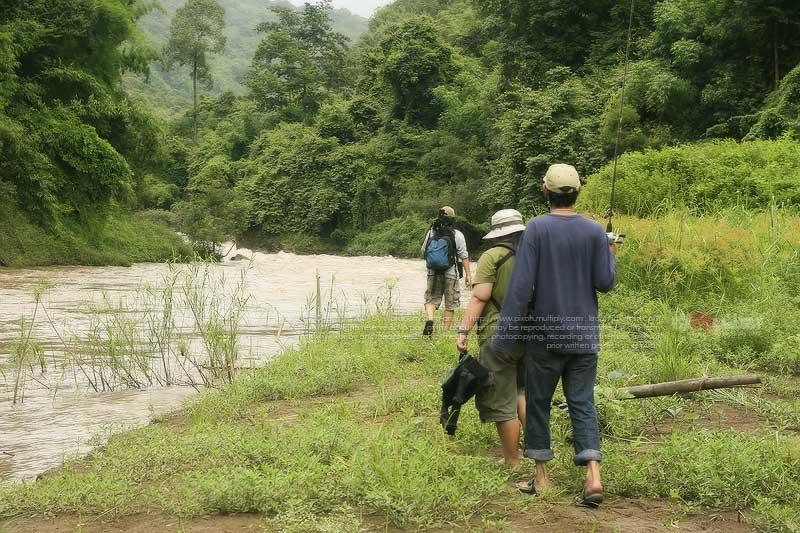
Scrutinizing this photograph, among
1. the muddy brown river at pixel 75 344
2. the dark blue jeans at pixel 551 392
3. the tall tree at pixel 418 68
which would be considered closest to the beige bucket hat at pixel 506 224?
the dark blue jeans at pixel 551 392

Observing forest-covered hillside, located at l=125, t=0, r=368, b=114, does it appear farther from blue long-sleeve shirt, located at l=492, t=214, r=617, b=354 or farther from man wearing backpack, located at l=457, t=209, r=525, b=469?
blue long-sleeve shirt, located at l=492, t=214, r=617, b=354

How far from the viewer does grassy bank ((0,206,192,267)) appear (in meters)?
22.9

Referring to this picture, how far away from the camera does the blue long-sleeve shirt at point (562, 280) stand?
4.25 m

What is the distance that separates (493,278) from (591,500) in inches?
62.5

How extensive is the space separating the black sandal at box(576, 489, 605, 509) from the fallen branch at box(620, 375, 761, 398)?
1.72 metres

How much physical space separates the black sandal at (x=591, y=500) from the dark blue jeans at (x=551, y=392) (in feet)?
0.80

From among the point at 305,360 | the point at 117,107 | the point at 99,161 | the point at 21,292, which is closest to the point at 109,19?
the point at 117,107

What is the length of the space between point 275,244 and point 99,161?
2265 centimetres

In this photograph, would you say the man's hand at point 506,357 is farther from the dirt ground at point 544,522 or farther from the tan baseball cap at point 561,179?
the tan baseball cap at point 561,179

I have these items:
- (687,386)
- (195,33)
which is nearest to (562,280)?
(687,386)

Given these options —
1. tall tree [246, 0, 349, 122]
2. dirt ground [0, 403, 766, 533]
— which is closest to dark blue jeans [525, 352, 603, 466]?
dirt ground [0, 403, 766, 533]

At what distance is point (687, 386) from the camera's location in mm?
5625

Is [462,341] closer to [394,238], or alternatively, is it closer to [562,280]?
[562,280]

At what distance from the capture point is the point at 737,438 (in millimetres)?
4797
